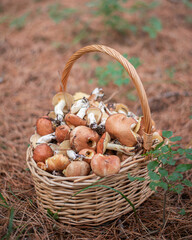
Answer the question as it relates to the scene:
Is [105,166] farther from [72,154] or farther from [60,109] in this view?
[60,109]

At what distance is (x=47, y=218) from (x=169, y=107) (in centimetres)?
231

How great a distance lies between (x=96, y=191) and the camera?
1.50 m

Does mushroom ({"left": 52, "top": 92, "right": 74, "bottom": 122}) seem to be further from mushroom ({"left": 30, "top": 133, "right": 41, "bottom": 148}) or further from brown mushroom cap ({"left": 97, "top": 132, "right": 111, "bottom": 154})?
brown mushroom cap ({"left": 97, "top": 132, "right": 111, "bottom": 154})

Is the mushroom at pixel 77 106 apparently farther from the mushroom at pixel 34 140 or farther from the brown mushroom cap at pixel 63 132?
the mushroom at pixel 34 140

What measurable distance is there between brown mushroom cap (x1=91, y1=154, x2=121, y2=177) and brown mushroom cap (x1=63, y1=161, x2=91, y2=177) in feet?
0.34

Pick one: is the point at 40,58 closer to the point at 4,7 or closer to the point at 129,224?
the point at 4,7

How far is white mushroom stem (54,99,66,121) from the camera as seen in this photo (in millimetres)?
1881

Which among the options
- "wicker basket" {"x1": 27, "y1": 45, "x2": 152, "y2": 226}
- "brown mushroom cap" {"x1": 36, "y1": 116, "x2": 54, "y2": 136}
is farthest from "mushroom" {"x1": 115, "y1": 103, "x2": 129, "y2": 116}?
"brown mushroom cap" {"x1": 36, "y1": 116, "x2": 54, "y2": 136}

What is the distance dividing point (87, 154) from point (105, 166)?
0.81 ft

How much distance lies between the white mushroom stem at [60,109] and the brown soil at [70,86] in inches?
28.9

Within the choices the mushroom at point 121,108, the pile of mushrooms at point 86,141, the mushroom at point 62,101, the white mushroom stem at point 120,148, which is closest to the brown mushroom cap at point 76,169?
the pile of mushrooms at point 86,141

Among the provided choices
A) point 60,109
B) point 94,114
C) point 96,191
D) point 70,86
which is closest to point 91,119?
point 94,114

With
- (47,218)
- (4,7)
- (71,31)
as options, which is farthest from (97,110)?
(4,7)

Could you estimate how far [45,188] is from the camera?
61.9 inches
